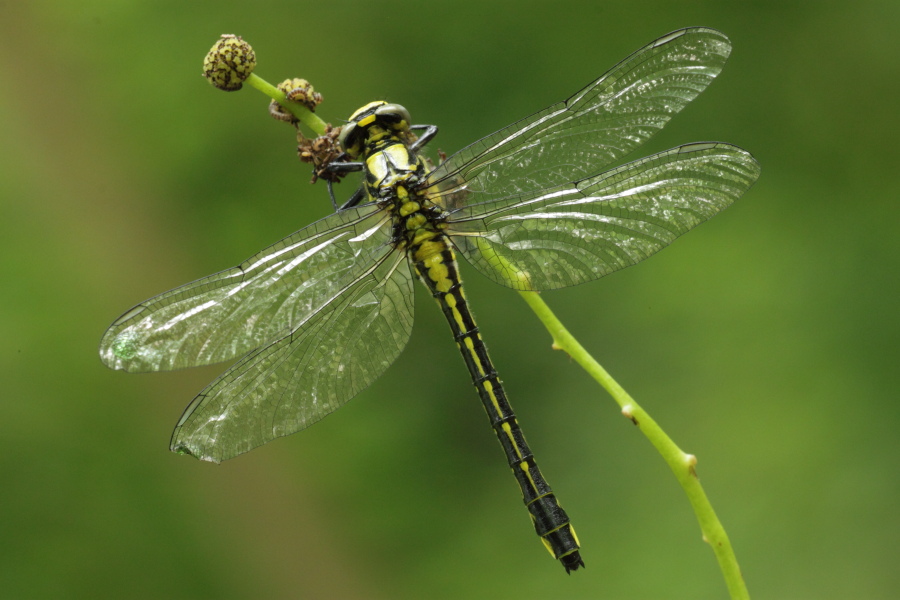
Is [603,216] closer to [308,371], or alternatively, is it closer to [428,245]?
[428,245]

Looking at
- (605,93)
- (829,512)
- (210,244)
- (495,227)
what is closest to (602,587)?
(829,512)

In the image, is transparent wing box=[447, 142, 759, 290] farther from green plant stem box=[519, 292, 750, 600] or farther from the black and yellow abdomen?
green plant stem box=[519, 292, 750, 600]

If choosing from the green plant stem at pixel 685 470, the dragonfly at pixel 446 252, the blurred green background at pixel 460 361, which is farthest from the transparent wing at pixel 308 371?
the blurred green background at pixel 460 361

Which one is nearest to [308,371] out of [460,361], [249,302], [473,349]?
[249,302]

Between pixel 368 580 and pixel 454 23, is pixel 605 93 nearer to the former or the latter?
pixel 454 23

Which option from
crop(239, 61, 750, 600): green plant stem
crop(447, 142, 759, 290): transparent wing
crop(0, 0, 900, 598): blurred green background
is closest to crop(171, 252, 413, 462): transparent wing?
crop(447, 142, 759, 290): transparent wing

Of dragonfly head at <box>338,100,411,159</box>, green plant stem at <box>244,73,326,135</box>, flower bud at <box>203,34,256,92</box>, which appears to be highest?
dragonfly head at <box>338,100,411,159</box>

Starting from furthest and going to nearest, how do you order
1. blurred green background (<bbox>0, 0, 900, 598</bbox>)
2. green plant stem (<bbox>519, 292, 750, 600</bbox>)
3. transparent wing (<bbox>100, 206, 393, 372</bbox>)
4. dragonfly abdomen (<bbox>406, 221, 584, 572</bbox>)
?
blurred green background (<bbox>0, 0, 900, 598</bbox>)
dragonfly abdomen (<bbox>406, 221, 584, 572</bbox>)
transparent wing (<bbox>100, 206, 393, 372</bbox>)
green plant stem (<bbox>519, 292, 750, 600</bbox>)
